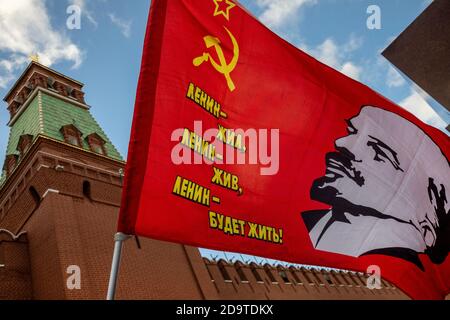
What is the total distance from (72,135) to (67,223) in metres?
7.98

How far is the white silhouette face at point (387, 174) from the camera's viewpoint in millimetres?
6680

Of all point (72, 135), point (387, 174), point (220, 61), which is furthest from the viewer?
point (72, 135)

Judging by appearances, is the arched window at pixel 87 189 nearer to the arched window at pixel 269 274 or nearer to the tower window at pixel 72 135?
the tower window at pixel 72 135

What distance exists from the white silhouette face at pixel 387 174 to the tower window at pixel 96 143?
19828mm

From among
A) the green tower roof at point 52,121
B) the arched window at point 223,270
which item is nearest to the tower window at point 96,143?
the green tower roof at point 52,121

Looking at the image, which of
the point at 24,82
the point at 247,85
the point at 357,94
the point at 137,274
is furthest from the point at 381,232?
the point at 24,82

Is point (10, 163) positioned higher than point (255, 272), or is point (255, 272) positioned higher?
point (10, 163)

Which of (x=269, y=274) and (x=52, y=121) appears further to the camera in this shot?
(x=269, y=274)

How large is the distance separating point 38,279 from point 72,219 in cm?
290

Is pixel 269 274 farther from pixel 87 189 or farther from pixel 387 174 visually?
pixel 387 174

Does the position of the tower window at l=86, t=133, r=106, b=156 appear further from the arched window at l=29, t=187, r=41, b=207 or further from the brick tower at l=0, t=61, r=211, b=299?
the arched window at l=29, t=187, r=41, b=207

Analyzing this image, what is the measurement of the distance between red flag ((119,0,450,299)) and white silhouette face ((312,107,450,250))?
27mm

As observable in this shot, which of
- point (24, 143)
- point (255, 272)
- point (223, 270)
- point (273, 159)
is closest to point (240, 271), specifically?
point (255, 272)

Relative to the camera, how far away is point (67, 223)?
1762cm
